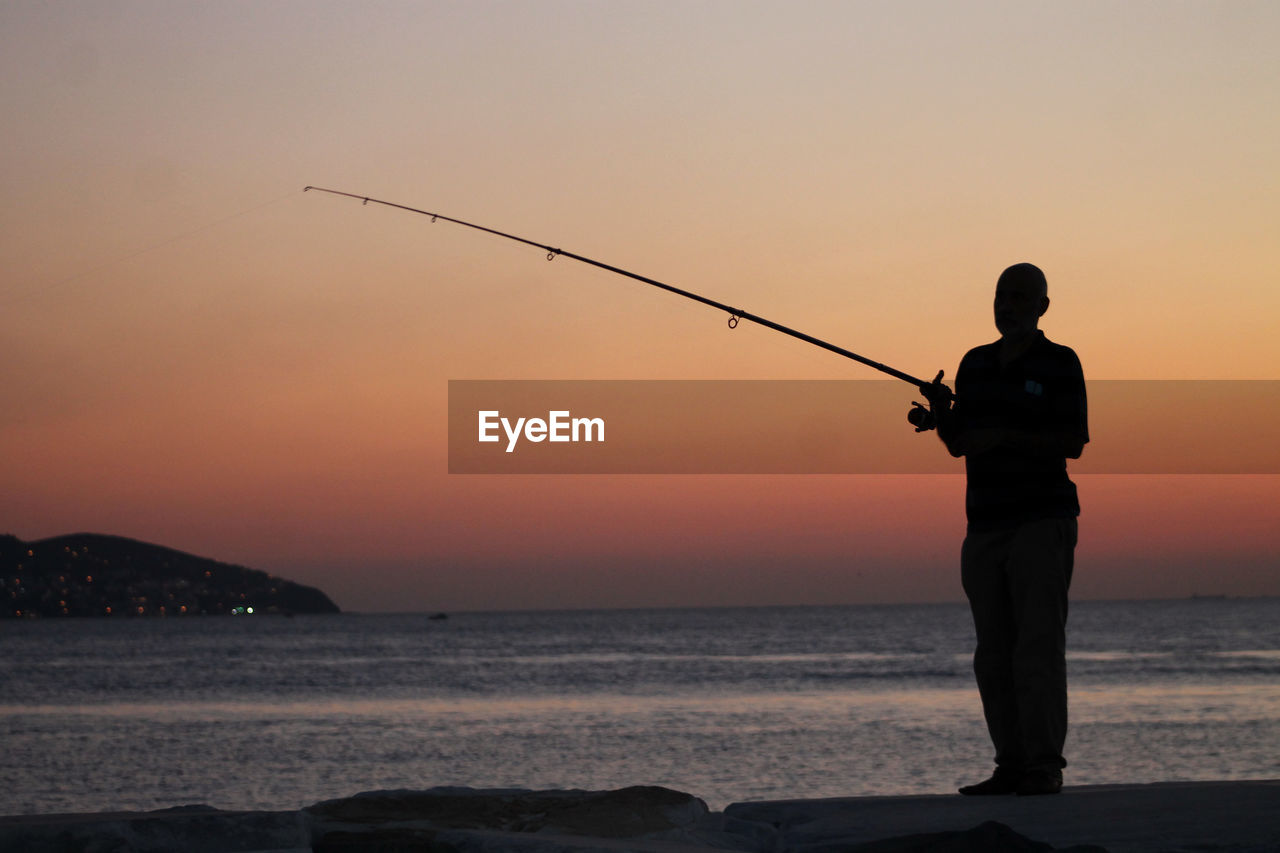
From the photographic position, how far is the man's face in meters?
4.64

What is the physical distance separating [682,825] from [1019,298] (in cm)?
209

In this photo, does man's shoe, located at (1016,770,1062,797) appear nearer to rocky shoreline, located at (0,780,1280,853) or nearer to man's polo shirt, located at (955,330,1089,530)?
rocky shoreline, located at (0,780,1280,853)

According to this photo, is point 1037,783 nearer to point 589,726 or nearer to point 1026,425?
point 1026,425

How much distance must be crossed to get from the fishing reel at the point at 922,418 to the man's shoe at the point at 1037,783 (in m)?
1.18

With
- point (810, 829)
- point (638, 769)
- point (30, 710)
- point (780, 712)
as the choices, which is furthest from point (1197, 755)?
point (30, 710)

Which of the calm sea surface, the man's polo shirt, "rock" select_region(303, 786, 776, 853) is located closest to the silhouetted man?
the man's polo shirt

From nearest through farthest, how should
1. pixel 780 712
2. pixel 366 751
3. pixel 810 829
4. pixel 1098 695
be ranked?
pixel 810 829 → pixel 366 751 → pixel 780 712 → pixel 1098 695

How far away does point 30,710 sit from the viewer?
37875 mm

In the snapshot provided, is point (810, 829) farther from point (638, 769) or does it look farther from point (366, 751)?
point (366, 751)

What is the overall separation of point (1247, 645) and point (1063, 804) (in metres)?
73.1

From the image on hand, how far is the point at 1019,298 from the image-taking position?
464cm

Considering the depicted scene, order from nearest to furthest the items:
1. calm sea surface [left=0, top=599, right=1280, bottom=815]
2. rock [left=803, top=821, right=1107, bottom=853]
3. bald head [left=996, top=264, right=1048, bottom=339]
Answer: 1. rock [left=803, top=821, right=1107, bottom=853]
2. bald head [left=996, top=264, right=1048, bottom=339]
3. calm sea surface [left=0, top=599, right=1280, bottom=815]

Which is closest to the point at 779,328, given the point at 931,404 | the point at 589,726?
the point at 931,404

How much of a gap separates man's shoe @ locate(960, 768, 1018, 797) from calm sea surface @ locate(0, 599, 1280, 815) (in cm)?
1189
